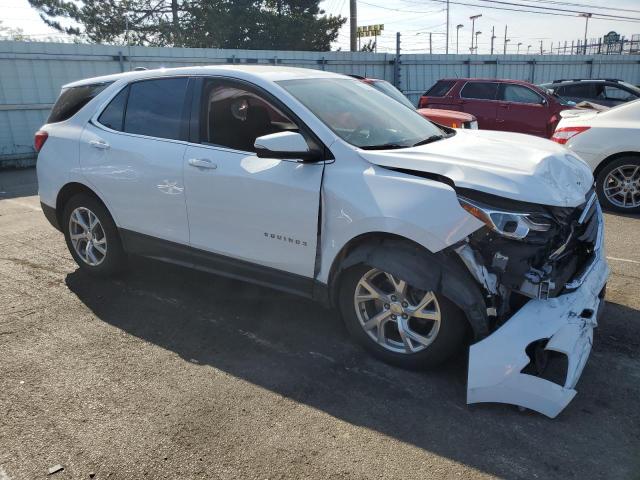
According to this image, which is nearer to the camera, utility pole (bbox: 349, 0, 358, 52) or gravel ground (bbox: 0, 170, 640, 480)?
gravel ground (bbox: 0, 170, 640, 480)

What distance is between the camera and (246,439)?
2.76 m

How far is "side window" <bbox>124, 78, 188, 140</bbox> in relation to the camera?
4.13m

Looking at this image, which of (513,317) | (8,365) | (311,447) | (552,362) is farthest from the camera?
(8,365)

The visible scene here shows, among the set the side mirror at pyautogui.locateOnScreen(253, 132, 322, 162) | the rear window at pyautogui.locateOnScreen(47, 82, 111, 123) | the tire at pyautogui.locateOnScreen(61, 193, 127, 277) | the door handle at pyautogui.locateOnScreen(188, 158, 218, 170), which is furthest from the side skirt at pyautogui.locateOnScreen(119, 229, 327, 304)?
the rear window at pyautogui.locateOnScreen(47, 82, 111, 123)

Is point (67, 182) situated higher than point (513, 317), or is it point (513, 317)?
point (67, 182)

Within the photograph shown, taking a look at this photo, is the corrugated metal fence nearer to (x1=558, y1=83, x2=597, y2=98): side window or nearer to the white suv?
(x1=558, y1=83, x2=597, y2=98): side window

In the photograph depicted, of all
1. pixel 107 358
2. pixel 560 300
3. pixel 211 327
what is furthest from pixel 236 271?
pixel 560 300

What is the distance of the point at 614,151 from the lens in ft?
22.9

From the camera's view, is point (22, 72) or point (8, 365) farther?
point (22, 72)

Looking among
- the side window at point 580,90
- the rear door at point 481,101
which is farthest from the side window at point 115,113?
the side window at point 580,90

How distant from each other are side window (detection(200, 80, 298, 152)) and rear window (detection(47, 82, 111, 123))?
1324mm

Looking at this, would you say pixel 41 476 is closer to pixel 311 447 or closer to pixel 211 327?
pixel 311 447

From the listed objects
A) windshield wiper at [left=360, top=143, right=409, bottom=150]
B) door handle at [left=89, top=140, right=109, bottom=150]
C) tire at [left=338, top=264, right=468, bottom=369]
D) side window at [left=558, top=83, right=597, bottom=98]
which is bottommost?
tire at [left=338, top=264, right=468, bottom=369]

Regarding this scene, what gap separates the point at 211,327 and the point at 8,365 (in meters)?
1.32
